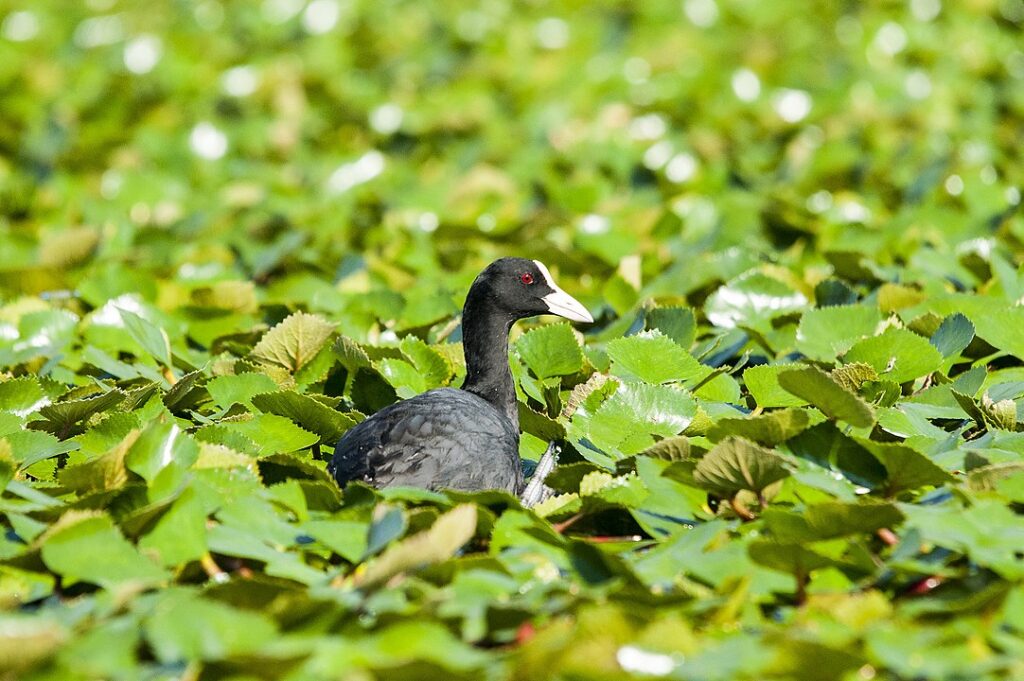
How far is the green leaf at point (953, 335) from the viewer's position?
13.9 ft

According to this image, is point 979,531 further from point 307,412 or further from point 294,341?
point 294,341

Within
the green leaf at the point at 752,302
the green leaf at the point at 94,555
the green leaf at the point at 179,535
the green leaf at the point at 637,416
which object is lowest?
the green leaf at the point at 752,302

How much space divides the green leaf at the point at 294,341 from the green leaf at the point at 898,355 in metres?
1.69

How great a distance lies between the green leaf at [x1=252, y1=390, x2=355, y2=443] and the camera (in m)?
3.86

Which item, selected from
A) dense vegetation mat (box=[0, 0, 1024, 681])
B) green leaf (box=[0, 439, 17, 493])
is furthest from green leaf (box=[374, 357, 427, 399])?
green leaf (box=[0, 439, 17, 493])

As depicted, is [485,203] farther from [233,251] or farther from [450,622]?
[450,622]

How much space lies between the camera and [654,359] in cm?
416

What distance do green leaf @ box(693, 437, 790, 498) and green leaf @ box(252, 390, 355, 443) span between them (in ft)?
3.94

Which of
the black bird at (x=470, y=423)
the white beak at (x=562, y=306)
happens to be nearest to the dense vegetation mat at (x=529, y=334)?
the black bird at (x=470, y=423)

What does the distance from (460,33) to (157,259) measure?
Result: 395 centimetres

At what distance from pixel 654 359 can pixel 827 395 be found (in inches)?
32.7

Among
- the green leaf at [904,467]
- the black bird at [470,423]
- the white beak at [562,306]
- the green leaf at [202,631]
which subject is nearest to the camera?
the green leaf at [202,631]

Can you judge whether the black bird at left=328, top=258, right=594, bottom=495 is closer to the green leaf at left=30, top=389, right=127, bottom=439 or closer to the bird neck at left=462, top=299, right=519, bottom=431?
the bird neck at left=462, top=299, right=519, bottom=431

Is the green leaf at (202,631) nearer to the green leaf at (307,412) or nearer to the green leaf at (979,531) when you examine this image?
the green leaf at (307,412)
